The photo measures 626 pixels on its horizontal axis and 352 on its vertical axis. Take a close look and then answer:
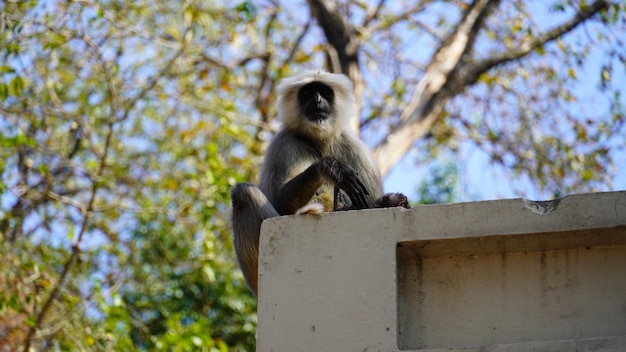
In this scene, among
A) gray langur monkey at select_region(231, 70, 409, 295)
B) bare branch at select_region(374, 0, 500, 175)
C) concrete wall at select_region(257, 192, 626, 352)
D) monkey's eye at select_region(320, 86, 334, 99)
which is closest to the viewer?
concrete wall at select_region(257, 192, 626, 352)

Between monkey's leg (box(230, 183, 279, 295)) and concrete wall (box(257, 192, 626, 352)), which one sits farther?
monkey's leg (box(230, 183, 279, 295))

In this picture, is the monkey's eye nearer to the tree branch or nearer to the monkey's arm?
the monkey's arm

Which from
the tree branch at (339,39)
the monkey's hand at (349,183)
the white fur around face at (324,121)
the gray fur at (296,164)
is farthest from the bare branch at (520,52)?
the monkey's hand at (349,183)

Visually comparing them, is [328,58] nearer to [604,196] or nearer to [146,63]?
[146,63]

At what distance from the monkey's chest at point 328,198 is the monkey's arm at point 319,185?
14cm

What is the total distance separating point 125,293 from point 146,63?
7.50 feet

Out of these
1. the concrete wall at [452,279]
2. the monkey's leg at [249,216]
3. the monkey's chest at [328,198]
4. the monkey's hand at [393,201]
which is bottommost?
the concrete wall at [452,279]

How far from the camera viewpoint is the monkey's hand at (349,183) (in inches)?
183

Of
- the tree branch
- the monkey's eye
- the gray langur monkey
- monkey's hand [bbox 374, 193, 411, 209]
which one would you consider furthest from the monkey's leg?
the tree branch

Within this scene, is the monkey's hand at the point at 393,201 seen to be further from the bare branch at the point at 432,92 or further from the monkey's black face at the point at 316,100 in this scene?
the bare branch at the point at 432,92

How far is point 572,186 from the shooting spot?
9711 mm

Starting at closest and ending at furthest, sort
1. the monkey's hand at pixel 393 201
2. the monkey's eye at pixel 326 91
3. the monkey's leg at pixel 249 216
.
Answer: the monkey's hand at pixel 393 201
the monkey's leg at pixel 249 216
the monkey's eye at pixel 326 91

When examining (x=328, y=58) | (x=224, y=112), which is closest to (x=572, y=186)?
(x=328, y=58)

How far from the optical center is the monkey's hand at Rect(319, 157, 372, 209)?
465 cm
